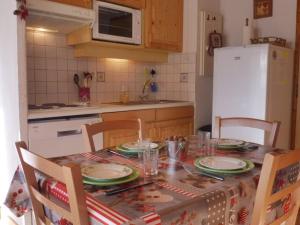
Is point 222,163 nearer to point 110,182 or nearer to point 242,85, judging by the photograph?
point 110,182

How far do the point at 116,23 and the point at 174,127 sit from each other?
1.18 metres

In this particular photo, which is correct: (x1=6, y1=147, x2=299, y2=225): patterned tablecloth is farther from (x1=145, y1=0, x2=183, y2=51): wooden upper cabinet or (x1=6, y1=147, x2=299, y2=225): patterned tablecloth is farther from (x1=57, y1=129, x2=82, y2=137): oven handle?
(x1=145, y1=0, x2=183, y2=51): wooden upper cabinet

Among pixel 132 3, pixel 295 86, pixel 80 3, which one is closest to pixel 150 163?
pixel 80 3

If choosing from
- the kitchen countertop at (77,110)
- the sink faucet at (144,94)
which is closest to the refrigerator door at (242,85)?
the kitchen countertop at (77,110)

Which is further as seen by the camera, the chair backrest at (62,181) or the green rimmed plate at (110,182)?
the green rimmed plate at (110,182)

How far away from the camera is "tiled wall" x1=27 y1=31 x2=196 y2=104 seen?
248 centimetres

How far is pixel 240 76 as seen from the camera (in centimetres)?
265

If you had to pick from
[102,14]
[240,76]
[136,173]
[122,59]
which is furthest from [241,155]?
[122,59]

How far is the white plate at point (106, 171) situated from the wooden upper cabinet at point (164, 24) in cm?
205

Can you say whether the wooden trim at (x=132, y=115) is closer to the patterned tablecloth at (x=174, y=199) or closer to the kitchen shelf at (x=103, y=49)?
the kitchen shelf at (x=103, y=49)

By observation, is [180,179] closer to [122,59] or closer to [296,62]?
[122,59]

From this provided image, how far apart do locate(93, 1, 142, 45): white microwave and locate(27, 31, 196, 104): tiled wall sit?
38cm

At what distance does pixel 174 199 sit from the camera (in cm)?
81

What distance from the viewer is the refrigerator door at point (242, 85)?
8.25ft
